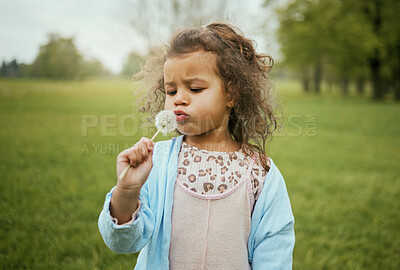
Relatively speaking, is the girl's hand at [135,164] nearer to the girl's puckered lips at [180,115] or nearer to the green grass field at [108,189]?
the girl's puckered lips at [180,115]

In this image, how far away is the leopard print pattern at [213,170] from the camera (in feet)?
4.57

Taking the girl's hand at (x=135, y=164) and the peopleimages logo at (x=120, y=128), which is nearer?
the girl's hand at (x=135, y=164)

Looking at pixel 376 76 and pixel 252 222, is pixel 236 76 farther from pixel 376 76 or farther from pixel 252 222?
pixel 376 76

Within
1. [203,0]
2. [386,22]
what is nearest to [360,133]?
[203,0]

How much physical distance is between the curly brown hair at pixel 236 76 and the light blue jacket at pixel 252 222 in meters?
0.21

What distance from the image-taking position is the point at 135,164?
1.17 meters

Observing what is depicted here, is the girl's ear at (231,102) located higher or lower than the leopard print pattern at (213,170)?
higher

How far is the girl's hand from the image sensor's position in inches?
45.3

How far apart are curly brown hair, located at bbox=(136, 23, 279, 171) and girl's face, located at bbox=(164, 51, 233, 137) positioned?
5 cm

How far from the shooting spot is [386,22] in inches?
906

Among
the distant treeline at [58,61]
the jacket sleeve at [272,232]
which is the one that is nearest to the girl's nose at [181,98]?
the jacket sleeve at [272,232]

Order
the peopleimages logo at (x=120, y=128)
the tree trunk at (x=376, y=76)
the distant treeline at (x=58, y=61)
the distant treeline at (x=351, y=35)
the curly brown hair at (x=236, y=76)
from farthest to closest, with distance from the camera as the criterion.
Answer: the tree trunk at (x=376, y=76) < the distant treeline at (x=351, y=35) < the distant treeline at (x=58, y=61) < the peopleimages logo at (x=120, y=128) < the curly brown hair at (x=236, y=76)

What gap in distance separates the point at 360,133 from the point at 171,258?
1021cm

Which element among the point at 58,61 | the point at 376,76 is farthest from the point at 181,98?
the point at 376,76
